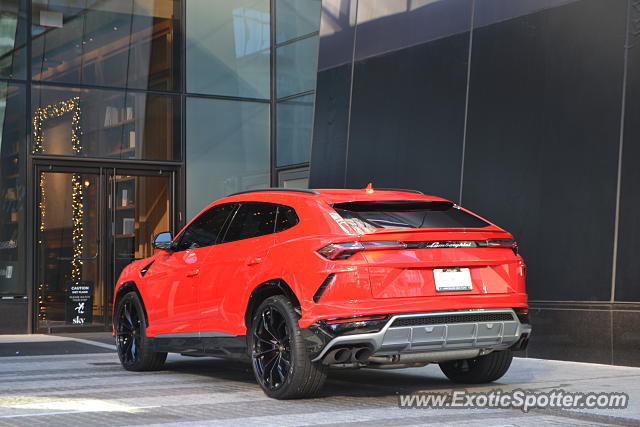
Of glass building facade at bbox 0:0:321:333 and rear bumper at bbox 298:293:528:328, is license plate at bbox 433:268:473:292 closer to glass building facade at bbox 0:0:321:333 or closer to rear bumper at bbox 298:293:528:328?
rear bumper at bbox 298:293:528:328

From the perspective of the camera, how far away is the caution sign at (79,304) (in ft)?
58.8

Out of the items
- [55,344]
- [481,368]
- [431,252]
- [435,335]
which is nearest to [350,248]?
[431,252]

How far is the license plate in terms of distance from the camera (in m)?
7.14

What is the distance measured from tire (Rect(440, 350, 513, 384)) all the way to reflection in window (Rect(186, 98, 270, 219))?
37.3 ft

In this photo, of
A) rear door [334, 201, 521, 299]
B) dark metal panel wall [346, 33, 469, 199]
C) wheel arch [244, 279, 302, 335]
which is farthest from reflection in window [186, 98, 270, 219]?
rear door [334, 201, 521, 299]

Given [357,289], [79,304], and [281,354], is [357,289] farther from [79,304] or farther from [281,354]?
[79,304]

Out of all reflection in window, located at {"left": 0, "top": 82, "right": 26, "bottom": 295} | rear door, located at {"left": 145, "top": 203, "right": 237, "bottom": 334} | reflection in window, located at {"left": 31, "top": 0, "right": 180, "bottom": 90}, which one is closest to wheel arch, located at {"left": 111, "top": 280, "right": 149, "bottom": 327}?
rear door, located at {"left": 145, "top": 203, "right": 237, "bottom": 334}

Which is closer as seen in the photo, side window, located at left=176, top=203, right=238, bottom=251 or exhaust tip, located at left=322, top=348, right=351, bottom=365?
exhaust tip, located at left=322, top=348, right=351, bottom=365

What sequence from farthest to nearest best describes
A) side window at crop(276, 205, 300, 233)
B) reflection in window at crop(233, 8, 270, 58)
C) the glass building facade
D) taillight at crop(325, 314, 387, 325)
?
reflection in window at crop(233, 8, 270, 58), the glass building facade, side window at crop(276, 205, 300, 233), taillight at crop(325, 314, 387, 325)

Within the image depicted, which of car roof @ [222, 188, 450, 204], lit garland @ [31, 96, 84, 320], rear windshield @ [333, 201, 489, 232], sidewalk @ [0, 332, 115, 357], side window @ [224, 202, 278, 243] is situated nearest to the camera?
rear windshield @ [333, 201, 489, 232]

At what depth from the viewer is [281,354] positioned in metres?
7.40

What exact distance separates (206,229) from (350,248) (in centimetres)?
243

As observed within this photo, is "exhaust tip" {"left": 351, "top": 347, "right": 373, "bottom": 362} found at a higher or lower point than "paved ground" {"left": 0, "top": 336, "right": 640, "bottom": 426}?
higher

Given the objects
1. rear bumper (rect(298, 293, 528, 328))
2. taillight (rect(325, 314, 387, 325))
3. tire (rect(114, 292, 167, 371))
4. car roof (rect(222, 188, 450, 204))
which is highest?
car roof (rect(222, 188, 450, 204))
